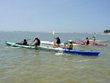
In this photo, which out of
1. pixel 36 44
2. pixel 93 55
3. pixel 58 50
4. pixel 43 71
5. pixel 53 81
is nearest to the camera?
pixel 53 81

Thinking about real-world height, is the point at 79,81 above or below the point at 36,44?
below

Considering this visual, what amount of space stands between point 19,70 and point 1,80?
1.56 metres

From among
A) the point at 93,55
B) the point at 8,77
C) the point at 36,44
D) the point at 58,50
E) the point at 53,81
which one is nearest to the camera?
the point at 53,81

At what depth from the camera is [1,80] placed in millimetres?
6344

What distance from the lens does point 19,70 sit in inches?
307

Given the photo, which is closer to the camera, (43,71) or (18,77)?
(18,77)

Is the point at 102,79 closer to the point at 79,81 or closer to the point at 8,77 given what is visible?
the point at 79,81

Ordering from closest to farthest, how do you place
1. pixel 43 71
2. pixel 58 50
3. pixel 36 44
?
pixel 43 71
pixel 58 50
pixel 36 44

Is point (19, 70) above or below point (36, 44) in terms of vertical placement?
below

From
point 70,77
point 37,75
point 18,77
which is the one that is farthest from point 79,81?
point 18,77

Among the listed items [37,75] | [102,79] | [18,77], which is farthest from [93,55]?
[18,77]

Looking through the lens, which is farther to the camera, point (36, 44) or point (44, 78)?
point (36, 44)

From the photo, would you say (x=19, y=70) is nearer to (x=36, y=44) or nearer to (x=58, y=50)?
(x=58, y=50)

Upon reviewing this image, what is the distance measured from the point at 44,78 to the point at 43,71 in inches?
41.9
